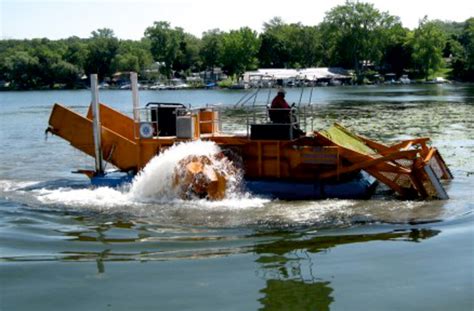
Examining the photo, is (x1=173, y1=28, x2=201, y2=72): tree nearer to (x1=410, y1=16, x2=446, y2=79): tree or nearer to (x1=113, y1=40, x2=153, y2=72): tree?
(x1=113, y1=40, x2=153, y2=72): tree

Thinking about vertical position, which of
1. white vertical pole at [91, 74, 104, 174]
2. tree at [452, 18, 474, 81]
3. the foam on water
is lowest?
the foam on water

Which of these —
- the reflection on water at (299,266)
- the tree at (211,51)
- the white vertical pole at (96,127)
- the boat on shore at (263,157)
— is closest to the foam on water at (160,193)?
the boat on shore at (263,157)

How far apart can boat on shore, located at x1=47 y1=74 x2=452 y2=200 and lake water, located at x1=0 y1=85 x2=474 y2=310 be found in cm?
50

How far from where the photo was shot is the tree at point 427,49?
131 metres

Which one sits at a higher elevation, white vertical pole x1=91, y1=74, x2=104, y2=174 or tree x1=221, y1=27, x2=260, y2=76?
tree x1=221, y1=27, x2=260, y2=76

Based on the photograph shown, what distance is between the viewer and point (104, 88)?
153375 millimetres

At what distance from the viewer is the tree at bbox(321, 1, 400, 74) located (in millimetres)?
145250

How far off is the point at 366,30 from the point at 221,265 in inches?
5627

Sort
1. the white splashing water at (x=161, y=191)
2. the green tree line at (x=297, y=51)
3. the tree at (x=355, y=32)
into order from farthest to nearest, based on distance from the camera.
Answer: the tree at (x=355, y=32), the green tree line at (x=297, y=51), the white splashing water at (x=161, y=191)

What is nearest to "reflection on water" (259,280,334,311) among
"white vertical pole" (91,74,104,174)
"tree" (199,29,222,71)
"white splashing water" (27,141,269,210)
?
"white splashing water" (27,141,269,210)

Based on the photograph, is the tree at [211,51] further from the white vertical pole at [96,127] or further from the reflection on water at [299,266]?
the reflection on water at [299,266]

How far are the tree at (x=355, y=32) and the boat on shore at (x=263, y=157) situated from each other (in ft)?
430

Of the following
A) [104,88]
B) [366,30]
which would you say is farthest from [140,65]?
[366,30]

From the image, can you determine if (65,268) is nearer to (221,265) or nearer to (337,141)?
(221,265)
